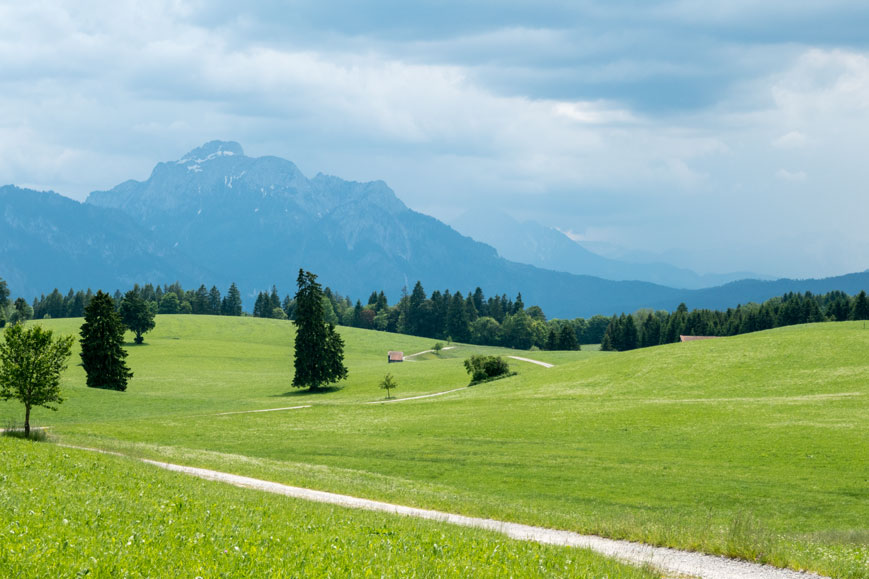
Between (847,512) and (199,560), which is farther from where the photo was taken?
(847,512)

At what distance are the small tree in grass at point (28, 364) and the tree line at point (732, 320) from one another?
155m

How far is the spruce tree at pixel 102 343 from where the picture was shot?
86.3 meters

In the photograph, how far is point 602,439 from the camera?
5200cm

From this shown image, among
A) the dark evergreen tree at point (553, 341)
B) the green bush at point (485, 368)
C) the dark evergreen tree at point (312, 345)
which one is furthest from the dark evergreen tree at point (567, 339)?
the dark evergreen tree at point (312, 345)

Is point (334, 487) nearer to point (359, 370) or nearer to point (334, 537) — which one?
point (334, 537)

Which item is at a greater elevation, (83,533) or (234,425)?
(83,533)

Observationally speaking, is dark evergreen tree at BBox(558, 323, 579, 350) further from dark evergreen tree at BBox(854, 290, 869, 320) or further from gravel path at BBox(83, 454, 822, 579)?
gravel path at BBox(83, 454, 822, 579)

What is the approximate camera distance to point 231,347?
15850 cm

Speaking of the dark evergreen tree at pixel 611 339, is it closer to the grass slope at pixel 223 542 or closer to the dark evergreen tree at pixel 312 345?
the dark evergreen tree at pixel 312 345

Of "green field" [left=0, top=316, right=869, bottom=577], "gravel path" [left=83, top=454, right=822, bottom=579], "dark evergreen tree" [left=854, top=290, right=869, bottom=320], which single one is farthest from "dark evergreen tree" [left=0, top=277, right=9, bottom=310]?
"dark evergreen tree" [left=854, top=290, right=869, bottom=320]

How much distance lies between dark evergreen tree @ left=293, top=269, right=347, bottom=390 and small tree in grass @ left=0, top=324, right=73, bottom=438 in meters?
56.0

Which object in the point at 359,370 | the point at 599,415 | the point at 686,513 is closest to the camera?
the point at 686,513

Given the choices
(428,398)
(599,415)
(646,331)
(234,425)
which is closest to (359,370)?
(428,398)

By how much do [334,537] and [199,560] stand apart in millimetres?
3312
